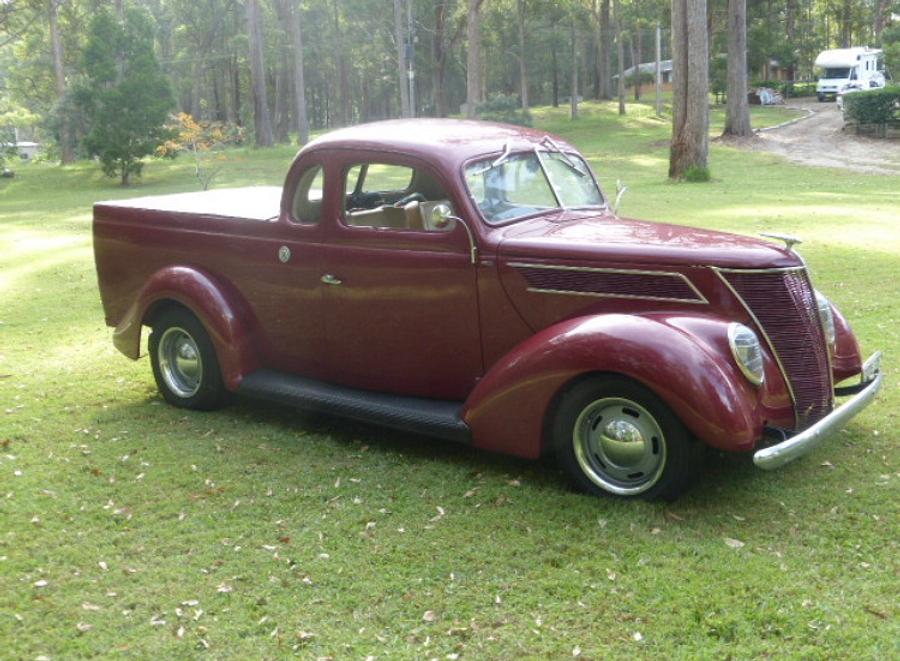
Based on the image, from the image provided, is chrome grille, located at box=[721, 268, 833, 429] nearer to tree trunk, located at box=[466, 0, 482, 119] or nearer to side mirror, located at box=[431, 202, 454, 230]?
side mirror, located at box=[431, 202, 454, 230]

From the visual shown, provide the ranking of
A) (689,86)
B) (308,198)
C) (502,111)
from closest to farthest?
(308,198), (689,86), (502,111)

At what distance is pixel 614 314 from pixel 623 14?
54.5m

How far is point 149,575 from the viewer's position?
177 inches

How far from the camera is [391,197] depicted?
6.50m

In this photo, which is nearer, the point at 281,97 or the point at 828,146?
the point at 828,146

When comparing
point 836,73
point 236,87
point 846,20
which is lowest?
point 836,73

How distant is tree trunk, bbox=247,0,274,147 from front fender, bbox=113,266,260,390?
38587mm

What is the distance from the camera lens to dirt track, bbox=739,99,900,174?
28.6m

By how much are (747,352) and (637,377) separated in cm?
56

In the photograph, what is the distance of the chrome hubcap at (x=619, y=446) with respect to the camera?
191 inches

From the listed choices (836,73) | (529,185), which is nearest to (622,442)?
(529,185)

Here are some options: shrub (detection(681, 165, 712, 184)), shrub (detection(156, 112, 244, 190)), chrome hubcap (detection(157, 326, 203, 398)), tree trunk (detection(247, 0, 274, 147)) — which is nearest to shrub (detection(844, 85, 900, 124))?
shrub (detection(681, 165, 712, 184))

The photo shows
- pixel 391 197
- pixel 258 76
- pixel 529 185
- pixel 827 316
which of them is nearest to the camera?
pixel 827 316

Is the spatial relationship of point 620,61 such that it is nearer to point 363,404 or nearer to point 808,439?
point 363,404
